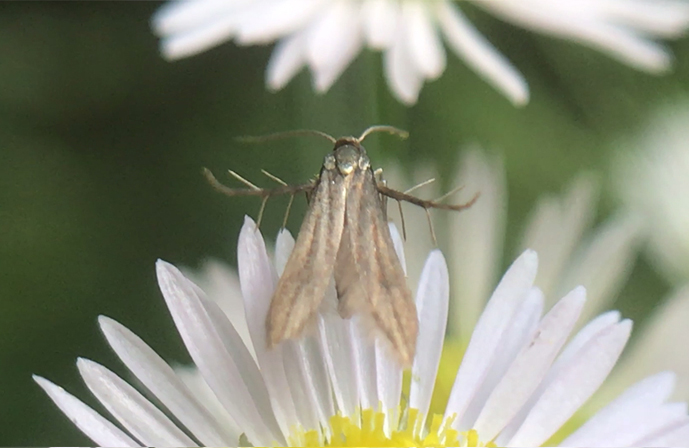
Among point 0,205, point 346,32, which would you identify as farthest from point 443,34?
point 0,205

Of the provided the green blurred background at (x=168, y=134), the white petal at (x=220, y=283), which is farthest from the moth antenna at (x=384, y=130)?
the white petal at (x=220, y=283)

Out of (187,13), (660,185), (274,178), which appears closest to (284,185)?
(274,178)

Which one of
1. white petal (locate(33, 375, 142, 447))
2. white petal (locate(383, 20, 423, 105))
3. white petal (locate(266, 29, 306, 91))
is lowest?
white petal (locate(33, 375, 142, 447))

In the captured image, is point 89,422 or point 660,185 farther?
point 660,185

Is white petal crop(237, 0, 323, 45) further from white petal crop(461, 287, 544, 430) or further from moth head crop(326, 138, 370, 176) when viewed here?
white petal crop(461, 287, 544, 430)

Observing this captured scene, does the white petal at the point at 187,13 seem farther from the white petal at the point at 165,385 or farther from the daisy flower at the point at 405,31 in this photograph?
the white petal at the point at 165,385

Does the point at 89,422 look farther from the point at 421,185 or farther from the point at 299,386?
the point at 421,185

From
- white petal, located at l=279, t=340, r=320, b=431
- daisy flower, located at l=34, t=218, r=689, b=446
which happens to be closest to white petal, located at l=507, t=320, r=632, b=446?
daisy flower, located at l=34, t=218, r=689, b=446
